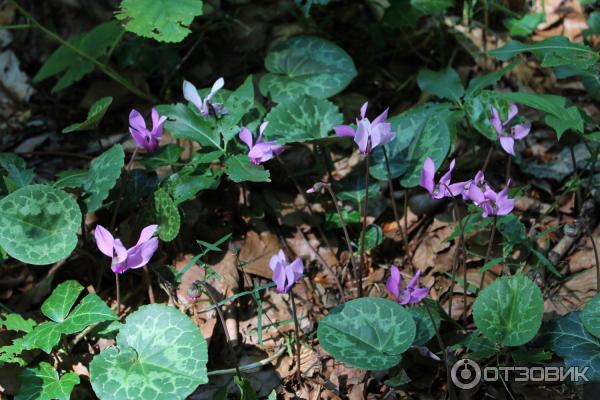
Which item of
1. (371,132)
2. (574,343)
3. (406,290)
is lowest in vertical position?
(574,343)

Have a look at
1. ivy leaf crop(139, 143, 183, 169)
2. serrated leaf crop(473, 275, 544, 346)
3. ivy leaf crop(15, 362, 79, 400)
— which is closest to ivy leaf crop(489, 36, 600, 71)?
serrated leaf crop(473, 275, 544, 346)

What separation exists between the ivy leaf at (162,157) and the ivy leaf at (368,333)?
912mm

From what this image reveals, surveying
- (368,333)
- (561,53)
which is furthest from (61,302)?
(561,53)

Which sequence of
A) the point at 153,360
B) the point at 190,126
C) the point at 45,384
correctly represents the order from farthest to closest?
the point at 190,126, the point at 45,384, the point at 153,360

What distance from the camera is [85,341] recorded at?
2.30 meters

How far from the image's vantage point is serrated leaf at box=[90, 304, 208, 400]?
1787 millimetres

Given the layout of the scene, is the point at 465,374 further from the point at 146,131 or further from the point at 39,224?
the point at 39,224

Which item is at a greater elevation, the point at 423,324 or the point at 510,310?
the point at 510,310

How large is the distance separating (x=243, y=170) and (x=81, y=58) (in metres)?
1.17

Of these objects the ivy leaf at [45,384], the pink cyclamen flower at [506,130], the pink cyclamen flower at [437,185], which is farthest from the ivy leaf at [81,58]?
the pink cyclamen flower at [506,130]

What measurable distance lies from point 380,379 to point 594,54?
55.2 inches

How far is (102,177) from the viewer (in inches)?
90.0

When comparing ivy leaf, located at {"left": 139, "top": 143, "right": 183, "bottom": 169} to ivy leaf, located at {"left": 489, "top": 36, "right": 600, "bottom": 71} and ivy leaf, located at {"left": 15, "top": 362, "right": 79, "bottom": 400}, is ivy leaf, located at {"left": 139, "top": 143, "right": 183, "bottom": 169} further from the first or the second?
ivy leaf, located at {"left": 489, "top": 36, "right": 600, "bottom": 71}

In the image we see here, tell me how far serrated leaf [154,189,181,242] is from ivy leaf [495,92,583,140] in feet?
4.26
